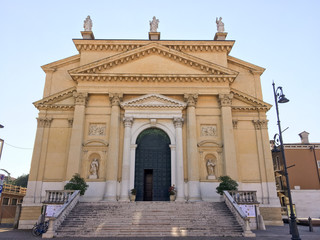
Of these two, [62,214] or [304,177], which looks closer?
[62,214]

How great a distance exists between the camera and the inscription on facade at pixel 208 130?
2127cm

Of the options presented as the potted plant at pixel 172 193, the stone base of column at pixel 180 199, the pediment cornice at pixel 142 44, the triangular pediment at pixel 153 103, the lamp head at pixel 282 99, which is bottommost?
the stone base of column at pixel 180 199

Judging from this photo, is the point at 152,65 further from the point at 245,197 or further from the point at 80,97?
the point at 245,197

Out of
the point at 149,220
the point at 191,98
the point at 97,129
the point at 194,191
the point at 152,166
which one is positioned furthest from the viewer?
the point at 191,98

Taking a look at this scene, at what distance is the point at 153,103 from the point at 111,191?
7.23 m

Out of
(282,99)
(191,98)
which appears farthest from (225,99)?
(282,99)

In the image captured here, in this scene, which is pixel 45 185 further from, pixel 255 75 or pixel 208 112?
pixel 255 75

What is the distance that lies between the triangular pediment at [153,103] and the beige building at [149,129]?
0.25ft

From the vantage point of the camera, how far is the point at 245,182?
2066cm

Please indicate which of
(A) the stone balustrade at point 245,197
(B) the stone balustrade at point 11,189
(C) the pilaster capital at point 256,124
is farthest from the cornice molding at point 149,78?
(B) the stone balustrade at point 11,189

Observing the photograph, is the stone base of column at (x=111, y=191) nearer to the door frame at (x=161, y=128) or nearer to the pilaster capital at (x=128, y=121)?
the door frame at (x=161, y=128)

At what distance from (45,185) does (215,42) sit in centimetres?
1761

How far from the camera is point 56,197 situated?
51.6 ft

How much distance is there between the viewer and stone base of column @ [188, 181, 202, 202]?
18875 millimetres
